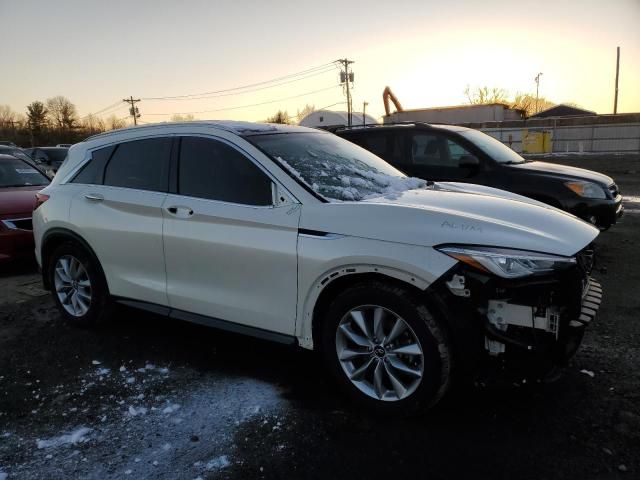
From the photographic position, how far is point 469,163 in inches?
275

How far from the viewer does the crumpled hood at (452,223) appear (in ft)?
9.81

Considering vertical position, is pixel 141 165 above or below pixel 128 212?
above

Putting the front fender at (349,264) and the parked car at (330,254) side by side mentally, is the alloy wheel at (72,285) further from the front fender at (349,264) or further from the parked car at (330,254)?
the front fender at (349,264)

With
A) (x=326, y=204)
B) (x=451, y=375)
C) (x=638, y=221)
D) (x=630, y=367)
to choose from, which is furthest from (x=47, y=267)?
(x=638, y=221)

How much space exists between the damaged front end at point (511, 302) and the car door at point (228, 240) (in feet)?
3.46

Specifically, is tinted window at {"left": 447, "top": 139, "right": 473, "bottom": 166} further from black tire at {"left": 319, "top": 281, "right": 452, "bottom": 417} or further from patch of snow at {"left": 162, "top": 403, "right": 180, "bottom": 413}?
patch of snow at {"left": 162, "top": 403, "right": 180, "bottom": 413}

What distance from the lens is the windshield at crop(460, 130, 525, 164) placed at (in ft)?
23.6

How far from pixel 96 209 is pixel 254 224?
1744mm

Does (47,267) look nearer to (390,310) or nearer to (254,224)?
(254,224)

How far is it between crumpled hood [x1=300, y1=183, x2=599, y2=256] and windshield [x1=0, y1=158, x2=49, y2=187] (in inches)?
252

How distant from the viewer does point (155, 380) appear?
382 cm

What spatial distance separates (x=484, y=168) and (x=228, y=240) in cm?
449

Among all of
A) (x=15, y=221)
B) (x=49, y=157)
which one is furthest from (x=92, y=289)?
(x=49, y=157)

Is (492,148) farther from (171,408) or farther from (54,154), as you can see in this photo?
(54,154)
